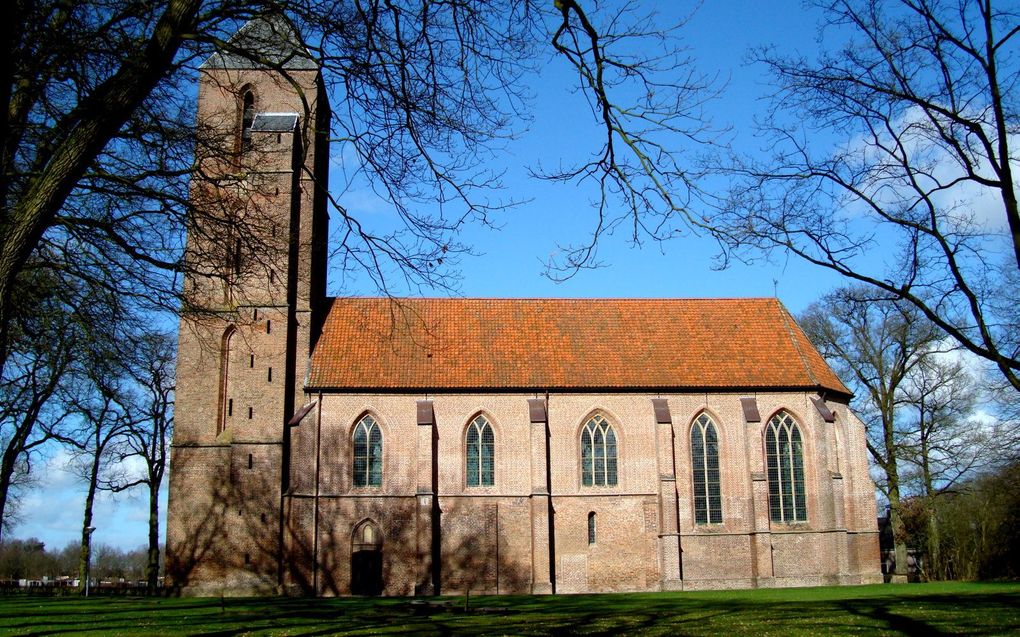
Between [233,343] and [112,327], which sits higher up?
[233,343]

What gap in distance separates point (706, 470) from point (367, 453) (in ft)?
38.8

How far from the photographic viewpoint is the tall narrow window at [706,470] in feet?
107

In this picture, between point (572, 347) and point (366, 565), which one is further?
point (572, 347)

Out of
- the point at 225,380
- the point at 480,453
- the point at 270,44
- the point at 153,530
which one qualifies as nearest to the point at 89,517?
the point at 153,530

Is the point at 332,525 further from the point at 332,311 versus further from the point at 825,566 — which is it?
the point at 825,566

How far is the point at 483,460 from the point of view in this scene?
32.3 m

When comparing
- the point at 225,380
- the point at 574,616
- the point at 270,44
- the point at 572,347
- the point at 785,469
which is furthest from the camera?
the point at 572,347

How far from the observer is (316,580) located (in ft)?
100

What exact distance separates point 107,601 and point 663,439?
1833 cm

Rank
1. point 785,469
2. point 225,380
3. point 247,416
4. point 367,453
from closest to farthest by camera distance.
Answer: point 247,416, point 367,453, point 225,380, point 785,469

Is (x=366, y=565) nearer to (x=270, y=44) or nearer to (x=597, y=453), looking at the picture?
(x=597, y=453)

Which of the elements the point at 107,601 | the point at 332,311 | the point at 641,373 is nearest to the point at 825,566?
the point at 641,373

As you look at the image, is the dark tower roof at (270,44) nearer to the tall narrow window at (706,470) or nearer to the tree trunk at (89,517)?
the tall narrow window at (706,470)

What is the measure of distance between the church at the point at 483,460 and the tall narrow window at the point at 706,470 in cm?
7
